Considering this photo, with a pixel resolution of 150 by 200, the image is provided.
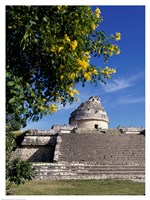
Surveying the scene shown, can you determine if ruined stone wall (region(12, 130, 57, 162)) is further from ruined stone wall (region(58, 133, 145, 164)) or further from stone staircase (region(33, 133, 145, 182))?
ruined stone wall (region(58, 133, 145, 164))

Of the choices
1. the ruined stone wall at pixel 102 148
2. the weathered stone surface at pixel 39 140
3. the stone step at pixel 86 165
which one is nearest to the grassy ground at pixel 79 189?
the stone step at pixel 86 165

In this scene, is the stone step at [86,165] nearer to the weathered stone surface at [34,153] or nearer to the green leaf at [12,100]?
the weathered stone surface at [34,153]

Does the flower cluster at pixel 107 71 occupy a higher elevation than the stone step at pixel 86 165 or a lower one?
higher

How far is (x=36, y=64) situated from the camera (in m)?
4.68

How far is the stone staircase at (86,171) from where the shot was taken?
15.3m

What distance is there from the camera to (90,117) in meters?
31.9

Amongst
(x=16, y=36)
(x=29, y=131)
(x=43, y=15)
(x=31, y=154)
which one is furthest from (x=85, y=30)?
(x=29, y=131)

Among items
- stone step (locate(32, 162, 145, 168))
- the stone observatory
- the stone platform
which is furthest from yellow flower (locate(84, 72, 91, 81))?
the stone observatory

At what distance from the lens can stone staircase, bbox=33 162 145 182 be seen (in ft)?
50.3

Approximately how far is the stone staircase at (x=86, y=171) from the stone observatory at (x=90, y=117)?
590 inches

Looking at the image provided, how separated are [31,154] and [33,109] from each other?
65.8 ft

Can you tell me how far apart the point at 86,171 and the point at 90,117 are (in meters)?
16.1

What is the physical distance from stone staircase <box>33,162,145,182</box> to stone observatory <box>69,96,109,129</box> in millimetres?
14979
